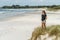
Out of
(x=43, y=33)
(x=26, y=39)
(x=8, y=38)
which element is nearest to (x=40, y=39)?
(x=43, y=33)

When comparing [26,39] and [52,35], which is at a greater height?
[52,35]

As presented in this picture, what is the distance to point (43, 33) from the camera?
10578 mm

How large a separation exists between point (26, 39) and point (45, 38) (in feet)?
11.8

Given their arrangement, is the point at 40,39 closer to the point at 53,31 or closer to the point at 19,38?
the point at 53,31

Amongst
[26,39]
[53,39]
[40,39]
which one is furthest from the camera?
[26,39]

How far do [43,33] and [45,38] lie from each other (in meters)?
0.55

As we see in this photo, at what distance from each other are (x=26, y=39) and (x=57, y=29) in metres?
3.70

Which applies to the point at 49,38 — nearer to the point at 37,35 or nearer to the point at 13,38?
the point at 37,35

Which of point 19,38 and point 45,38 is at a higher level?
point 45,38

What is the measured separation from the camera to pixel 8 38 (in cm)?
1422

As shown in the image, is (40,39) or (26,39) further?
(26,39)

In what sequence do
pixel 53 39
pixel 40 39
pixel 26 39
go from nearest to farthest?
pixel 53 39 → pixel 40 39 → pixel 26 39

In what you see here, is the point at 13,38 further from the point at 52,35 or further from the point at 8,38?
the point at 52,35

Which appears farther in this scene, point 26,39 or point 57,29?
point 26,39
